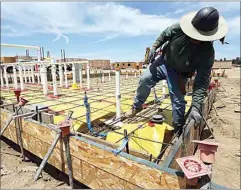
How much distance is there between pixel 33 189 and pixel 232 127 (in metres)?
4.74

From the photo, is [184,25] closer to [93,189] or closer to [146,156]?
[146,156]

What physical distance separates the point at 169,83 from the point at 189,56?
600 millimetres

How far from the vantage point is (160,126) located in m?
3.22

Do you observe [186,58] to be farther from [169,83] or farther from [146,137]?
[146,137]

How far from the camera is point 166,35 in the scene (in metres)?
2.85

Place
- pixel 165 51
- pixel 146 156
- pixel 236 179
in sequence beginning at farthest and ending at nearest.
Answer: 1. pixel 165 51
2. pixel 236 179
3. pixel 146 156

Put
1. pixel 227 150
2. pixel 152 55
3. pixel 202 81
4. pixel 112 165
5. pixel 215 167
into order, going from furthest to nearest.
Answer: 1. pixel 227 150
2. pixel 215 167
3. pixel 152 55
4. pixel 202 81
5. pixel 112 165

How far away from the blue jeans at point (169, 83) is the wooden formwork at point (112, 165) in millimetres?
643

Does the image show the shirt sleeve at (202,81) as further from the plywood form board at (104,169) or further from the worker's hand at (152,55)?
the plywood form board at (104,169)

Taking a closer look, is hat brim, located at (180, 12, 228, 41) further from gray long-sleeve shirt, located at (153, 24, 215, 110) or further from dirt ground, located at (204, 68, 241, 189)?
dirt ground, located at (204, 68, 241, 189)

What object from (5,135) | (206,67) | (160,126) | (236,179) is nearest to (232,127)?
(236,179)

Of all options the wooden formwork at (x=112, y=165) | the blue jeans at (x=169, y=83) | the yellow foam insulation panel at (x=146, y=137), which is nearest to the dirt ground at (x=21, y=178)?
the wooden formwork at (x=112, y=165)

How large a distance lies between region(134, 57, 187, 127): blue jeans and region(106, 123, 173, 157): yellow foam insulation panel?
334mm

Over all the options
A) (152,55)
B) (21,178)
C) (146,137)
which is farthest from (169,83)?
(21,178)
